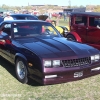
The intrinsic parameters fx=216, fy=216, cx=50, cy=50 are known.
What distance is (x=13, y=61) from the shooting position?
5.55 metres

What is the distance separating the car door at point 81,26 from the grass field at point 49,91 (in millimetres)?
3876

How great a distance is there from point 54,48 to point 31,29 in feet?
4.36

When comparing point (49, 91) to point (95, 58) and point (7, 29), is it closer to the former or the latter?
point (95, 58)

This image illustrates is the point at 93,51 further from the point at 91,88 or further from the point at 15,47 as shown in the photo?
the point at 15,47

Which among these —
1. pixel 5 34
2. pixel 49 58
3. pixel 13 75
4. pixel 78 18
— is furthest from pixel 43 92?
pixel 78 18

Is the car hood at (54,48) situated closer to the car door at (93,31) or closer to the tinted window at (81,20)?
the car door at (93,31)

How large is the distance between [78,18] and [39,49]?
17.1ft

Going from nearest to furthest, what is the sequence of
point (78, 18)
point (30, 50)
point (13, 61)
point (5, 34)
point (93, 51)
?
point (30, 50)
point (93, 51)
point (13, 61)
point (5, 34)
point (78, 18)

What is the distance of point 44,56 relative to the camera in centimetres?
448

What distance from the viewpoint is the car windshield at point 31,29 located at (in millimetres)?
5824

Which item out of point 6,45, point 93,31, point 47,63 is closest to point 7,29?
point 6,45

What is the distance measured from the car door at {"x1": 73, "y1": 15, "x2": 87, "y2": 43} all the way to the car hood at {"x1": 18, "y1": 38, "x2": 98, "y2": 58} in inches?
149

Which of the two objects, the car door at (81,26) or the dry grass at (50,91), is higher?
the car door at (81,26)

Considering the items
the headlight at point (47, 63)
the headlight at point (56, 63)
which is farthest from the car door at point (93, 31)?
the headlight at point (47, 63)
